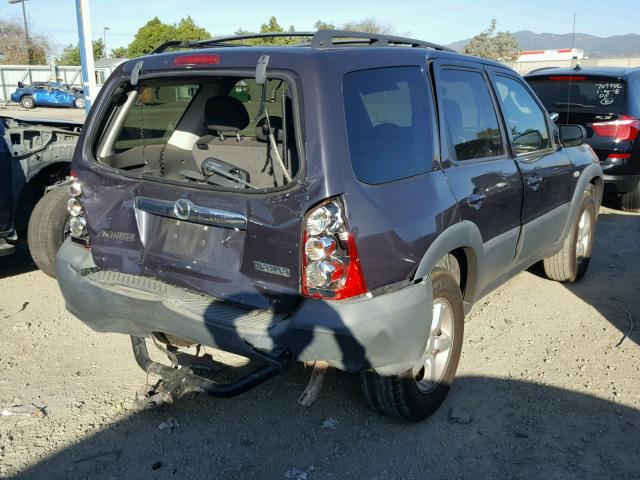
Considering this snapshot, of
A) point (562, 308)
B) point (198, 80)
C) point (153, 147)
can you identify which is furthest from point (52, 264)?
point (562, 308)

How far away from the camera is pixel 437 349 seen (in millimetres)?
3385

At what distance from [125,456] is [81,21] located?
702cm

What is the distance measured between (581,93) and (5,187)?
6.51 m

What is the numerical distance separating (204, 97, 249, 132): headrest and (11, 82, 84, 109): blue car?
35591 mm

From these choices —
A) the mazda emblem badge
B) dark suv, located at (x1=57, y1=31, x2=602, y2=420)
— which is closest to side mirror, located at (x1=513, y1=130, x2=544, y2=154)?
dark suv, located at (x1=57, y1=31, x2=602, y2=420)

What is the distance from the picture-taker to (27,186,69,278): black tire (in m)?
5.18

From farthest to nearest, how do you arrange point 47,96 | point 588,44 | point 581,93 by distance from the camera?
point 47,96, point 588,44, point 581,93

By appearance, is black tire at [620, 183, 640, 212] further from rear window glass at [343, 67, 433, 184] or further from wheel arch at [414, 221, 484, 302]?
rear window glass at [343, 67, 433, 184]

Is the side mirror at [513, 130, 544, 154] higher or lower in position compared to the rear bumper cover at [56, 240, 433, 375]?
higher

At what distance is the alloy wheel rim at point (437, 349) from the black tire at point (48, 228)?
11.0 feet

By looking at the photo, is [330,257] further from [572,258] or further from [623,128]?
[623,128]

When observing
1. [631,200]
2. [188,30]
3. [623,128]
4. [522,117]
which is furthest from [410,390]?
[188,30]

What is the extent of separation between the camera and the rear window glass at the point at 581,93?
744 centimetres

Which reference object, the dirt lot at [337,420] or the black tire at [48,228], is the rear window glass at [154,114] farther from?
the black tire at [48,228]
